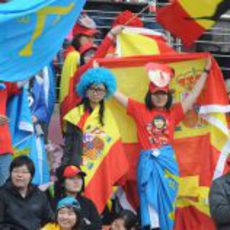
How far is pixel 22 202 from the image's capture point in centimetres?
816

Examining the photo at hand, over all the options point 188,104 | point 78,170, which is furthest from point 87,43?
point 78,170

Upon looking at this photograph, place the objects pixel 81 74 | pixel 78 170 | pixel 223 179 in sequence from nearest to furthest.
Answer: pixel 223 179, pixel 78 170, pixel 81 74

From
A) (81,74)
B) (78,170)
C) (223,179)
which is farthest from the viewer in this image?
(81,74)

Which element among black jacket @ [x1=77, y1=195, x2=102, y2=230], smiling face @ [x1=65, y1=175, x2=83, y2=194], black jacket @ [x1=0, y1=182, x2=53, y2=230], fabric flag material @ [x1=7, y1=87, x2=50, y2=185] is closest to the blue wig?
fabric flag material @ [x1=7, y1=87, x2=50, y2=185]

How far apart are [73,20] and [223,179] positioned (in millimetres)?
2099

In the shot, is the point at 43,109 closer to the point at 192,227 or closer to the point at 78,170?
the point at 78,170

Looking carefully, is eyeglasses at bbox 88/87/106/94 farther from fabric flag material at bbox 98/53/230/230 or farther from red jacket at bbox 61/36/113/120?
fabric flag material at bbox 98/53/230/230

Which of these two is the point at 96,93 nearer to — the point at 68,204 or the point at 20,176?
the point at 20,176

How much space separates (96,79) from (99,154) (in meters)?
0.72

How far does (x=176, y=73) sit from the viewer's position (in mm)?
10219

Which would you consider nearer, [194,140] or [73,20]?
[73,20]

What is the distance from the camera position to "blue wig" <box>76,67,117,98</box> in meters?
9.26

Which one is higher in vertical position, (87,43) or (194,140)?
(87,43)

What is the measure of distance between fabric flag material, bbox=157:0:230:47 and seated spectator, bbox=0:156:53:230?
253cm
